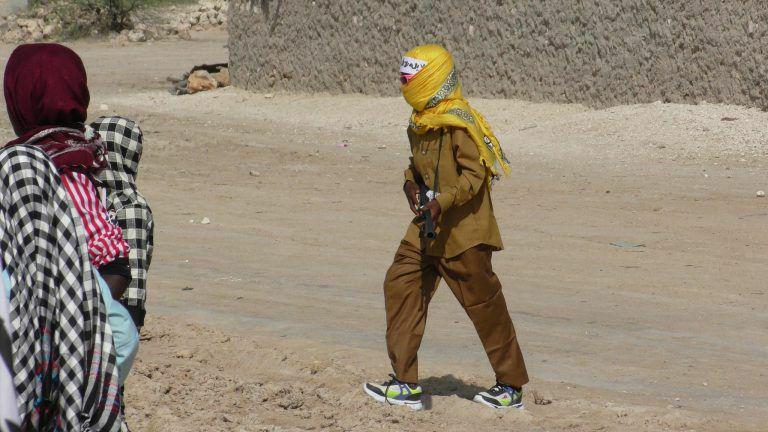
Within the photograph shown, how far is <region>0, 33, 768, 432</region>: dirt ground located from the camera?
485 cm

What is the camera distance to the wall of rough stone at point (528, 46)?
12430 mm

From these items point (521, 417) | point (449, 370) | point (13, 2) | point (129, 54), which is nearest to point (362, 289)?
point (449, 370)

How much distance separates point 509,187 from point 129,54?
51.3 feet

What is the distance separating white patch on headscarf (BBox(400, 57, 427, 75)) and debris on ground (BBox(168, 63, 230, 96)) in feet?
47.2

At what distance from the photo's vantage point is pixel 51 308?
2.80 metres

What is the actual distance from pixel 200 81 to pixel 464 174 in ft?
48.1

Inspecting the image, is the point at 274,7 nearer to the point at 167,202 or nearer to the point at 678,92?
the point at 678,92

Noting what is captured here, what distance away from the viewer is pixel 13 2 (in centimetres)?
3161

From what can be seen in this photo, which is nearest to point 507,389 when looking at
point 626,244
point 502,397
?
point 502,397

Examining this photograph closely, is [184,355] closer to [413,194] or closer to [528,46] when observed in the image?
[413,194]

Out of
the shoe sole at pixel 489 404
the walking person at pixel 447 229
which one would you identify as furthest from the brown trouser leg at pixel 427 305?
the shoe sole at pixel 489 404

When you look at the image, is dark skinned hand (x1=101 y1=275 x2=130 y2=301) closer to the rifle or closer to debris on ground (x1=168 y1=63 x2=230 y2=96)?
the rifle

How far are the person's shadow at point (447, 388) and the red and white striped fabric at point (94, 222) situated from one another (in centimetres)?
210

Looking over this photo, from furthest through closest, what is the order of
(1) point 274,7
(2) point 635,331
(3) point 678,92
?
→ (1) point 274,7
(3) point 678,92
(2) point 635,331
